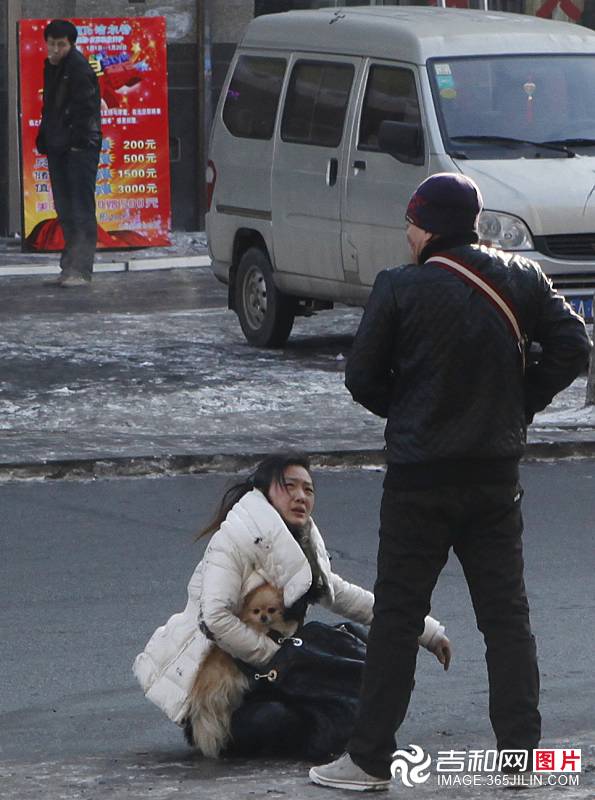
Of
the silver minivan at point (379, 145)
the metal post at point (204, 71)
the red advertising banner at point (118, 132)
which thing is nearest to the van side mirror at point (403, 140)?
the silver minivan at point (379, 145)

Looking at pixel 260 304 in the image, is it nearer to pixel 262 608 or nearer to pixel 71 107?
pixel 71 107

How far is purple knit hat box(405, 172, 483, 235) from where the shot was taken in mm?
5230

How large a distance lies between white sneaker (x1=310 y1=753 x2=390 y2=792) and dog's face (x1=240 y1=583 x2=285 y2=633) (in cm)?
73

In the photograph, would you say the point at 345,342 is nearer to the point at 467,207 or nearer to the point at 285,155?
the point at 285,155

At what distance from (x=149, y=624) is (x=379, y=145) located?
19.8 ft

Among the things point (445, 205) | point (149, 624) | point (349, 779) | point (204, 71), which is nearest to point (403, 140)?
point (149, 624)

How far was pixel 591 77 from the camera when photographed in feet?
43.6

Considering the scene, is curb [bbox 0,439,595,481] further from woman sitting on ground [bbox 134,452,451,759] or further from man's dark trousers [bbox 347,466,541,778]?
man's dark trousers [bbox 347,466,541,778]

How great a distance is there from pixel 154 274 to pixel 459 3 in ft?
14.6

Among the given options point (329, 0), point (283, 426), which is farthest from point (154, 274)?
point (283, 426)

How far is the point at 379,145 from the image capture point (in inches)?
505

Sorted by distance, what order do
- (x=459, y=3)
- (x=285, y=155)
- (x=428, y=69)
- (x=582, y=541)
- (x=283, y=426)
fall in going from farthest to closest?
(x=459, y=3) → (x=285, y=155) → (x=428, y=69) → (x=283, y=426) → (x=582, y=541)

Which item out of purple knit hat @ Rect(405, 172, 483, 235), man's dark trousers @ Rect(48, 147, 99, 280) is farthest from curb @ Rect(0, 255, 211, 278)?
purple knit hat @ Rect(405, 172, 483, 235)

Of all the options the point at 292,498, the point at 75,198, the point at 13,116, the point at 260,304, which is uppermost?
the point at 292,498
